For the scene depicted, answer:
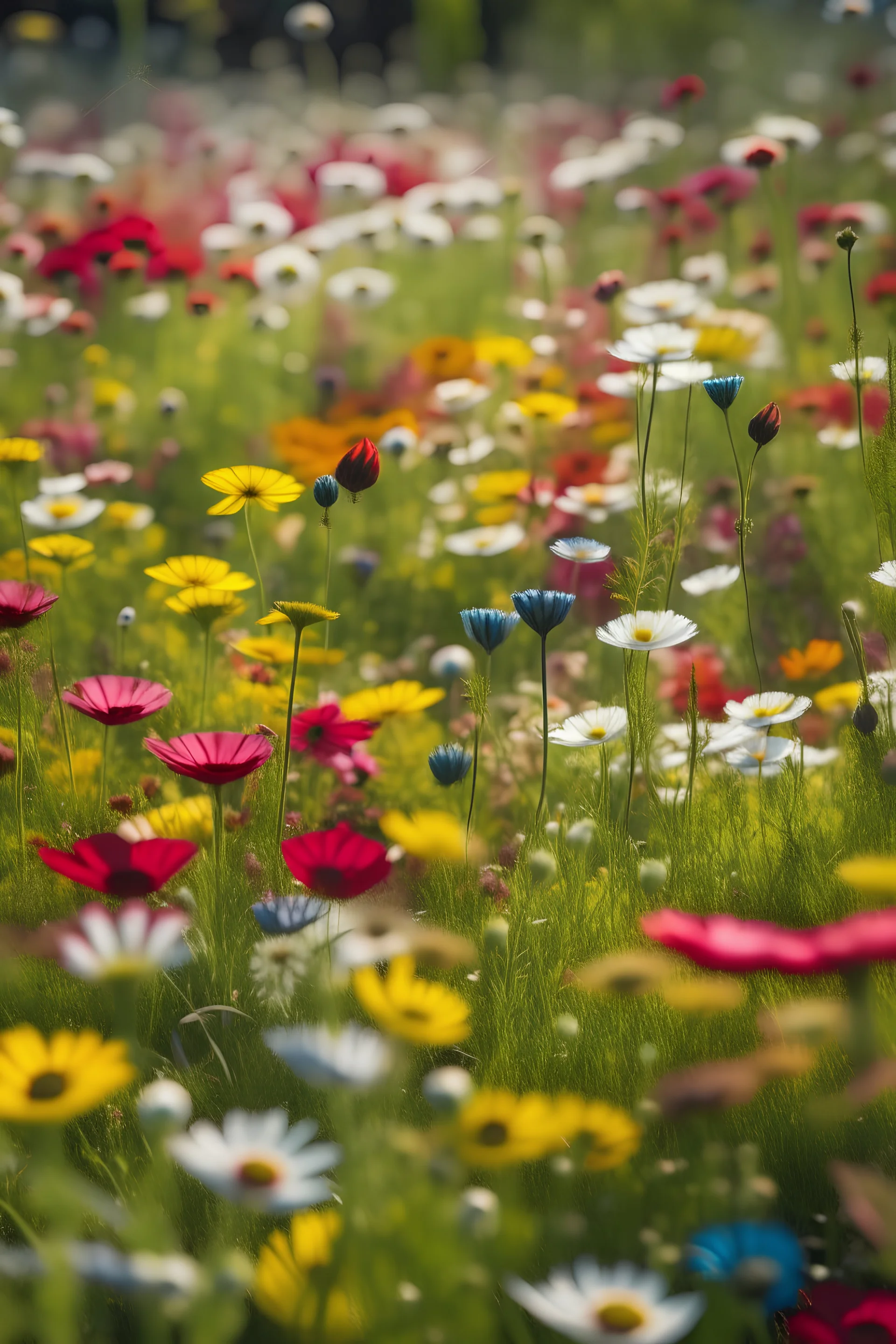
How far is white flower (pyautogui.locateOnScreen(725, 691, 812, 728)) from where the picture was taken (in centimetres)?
126

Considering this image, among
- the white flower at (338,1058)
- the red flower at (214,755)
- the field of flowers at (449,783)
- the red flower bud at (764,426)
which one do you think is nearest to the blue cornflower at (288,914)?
the field of flowers at (449,783)

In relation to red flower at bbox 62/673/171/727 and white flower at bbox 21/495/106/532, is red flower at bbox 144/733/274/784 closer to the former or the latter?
red flower at bbox 62/673/171/727

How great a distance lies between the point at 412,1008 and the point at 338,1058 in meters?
0.10

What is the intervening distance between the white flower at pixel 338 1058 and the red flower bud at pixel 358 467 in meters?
0.75

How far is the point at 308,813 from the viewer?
157 centimetres

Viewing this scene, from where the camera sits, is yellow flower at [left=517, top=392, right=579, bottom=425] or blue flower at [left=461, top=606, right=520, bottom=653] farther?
yellow flower at [left=517, top=392, right=579, bottom=425]

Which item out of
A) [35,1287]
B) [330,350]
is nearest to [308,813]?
[35,1287]

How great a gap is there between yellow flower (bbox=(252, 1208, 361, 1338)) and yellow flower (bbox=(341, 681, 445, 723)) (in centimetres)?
71

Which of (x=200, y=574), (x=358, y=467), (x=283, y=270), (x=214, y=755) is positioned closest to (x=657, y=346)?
(x=358, y=467)

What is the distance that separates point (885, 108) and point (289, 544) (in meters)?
2.99

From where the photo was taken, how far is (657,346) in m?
1.42

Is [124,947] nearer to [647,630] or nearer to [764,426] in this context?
[647,630]

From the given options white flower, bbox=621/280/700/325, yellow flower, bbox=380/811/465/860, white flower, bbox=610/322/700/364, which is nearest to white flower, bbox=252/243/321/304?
white flower, bbox=621/280/700/325

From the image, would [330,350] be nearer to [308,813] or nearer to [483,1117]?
[308,813]
